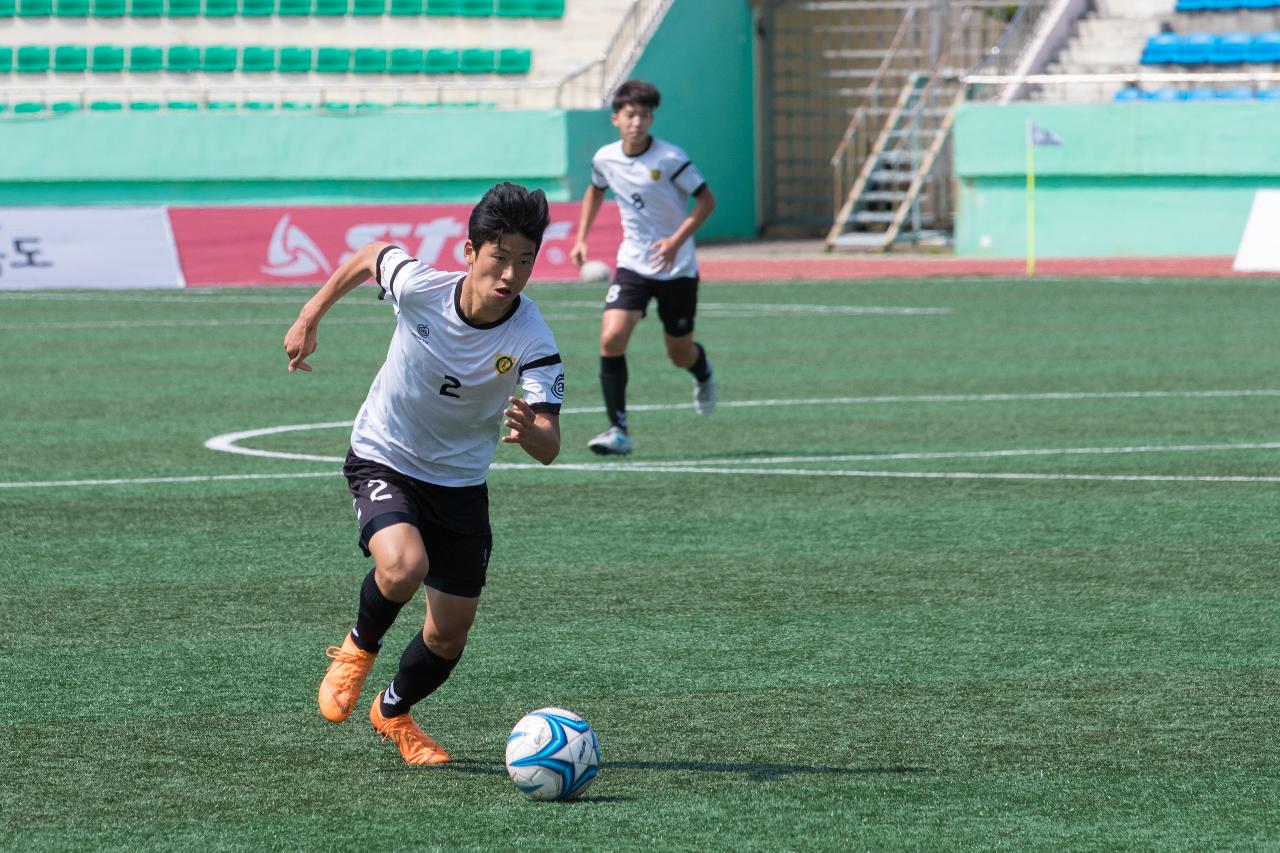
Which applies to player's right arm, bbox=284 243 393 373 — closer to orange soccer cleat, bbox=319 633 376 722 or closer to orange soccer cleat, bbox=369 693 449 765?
orange soccer cleat, bbox=319 633 376 722

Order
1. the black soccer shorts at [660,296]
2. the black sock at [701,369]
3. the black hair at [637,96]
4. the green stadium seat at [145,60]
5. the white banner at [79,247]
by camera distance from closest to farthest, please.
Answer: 1. the black hair at [637,96]
2. the black soccer shorts at [660,296]
3. the black sock at [701,369]
4. the white banner at [79,247]
5. the green stadium seat at [145,60]

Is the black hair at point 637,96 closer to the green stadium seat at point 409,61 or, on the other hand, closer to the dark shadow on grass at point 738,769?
the dark shadow on grass at point 738,769

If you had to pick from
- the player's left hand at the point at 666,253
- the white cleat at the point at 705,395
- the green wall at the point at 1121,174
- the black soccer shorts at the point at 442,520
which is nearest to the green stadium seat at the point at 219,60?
the green wall at the point at 1121,174

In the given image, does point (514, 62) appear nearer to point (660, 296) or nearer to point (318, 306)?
point (660, 296)

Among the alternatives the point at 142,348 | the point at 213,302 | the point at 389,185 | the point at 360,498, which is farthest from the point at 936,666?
the point at 389,185

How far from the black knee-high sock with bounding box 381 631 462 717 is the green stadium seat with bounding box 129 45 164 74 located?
3024 cm

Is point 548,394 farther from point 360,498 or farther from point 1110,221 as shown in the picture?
point 1110,221

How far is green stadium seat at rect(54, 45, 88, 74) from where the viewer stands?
3428 cm

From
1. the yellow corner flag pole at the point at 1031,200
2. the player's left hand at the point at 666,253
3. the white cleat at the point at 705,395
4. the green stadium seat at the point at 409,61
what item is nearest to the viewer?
the player's left hand at the point at 666,253

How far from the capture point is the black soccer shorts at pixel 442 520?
5.58 metres

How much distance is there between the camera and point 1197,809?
502 cm

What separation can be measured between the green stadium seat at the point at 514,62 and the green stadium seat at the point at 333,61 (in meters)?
2.62

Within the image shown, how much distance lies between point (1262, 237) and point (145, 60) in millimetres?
18758

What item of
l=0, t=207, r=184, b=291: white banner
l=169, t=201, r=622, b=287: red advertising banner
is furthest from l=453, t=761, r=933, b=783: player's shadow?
l=0, t=207, r=184, b=291: white banner
